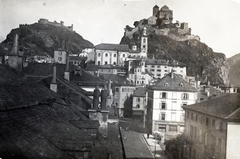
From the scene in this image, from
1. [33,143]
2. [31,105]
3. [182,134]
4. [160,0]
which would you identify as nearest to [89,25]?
[160,0]

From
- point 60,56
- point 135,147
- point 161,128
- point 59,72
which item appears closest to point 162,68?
point 161,128

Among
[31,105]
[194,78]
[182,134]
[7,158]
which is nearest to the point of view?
[7,158]

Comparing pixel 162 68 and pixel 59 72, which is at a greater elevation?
pixel 162 68

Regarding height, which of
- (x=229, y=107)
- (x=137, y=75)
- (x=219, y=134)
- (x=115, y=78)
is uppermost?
(x=137, y=75)

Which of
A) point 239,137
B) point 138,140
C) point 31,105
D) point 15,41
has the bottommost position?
point 138,140

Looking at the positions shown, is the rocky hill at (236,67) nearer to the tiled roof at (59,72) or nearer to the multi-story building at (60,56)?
the tiled roof at (59,72)

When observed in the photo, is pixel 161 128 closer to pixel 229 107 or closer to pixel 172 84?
pixel 172 84

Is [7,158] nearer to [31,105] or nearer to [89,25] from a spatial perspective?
[31,105]
